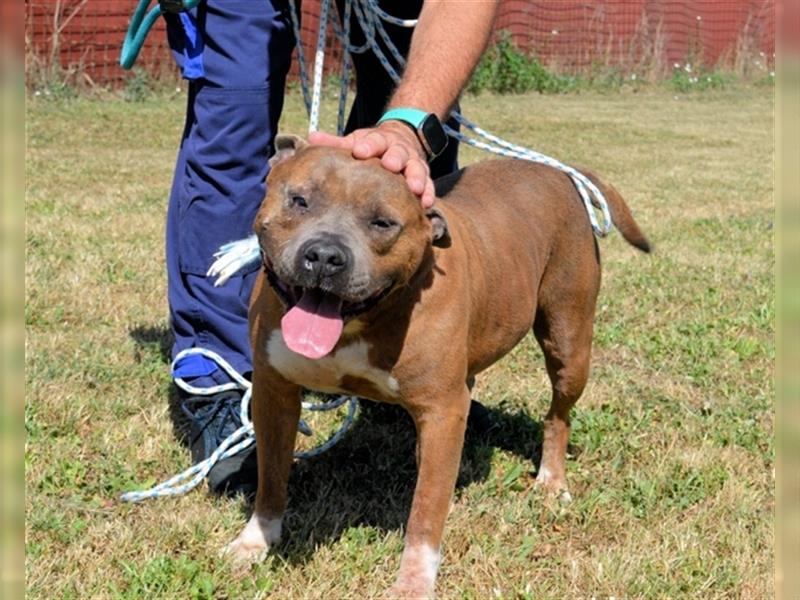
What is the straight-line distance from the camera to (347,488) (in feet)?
12.0

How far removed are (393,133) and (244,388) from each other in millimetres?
1406

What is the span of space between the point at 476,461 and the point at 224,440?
3.02ft

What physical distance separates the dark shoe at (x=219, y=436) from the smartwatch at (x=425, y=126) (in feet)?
4.29

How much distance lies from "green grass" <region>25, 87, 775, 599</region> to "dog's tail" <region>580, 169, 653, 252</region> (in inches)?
29.8

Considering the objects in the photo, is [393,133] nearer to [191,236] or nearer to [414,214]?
[414,214]

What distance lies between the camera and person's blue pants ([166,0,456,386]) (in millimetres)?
3684

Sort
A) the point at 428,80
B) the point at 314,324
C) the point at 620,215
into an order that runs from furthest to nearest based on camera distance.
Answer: the point at 620,215
the point at 428,80
the point at 314,324

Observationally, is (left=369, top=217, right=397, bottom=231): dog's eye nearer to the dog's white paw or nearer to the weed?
the dog's white paw

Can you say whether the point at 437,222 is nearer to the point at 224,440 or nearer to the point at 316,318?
the point at 316,318

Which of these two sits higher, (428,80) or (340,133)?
(428,80)

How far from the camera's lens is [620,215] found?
12.8 ft

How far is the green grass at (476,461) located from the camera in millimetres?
3043

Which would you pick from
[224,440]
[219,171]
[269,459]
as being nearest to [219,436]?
[224,440]

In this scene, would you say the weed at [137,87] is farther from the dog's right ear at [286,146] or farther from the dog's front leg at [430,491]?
the dog's front leg at [430,491]
